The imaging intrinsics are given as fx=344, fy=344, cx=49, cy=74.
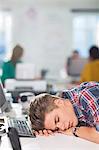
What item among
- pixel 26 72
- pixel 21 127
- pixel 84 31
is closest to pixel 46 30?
pixel 84 31

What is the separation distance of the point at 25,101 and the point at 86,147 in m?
1.23

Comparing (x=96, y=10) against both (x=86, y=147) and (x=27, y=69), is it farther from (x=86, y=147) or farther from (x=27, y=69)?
(x=86, y=147)

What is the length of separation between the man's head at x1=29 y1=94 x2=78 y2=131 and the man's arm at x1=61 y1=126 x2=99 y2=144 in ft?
0.15

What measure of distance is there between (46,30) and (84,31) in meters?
0.81

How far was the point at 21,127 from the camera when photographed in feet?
6.92

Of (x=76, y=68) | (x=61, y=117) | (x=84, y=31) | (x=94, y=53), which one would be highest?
(x=84, y=31)

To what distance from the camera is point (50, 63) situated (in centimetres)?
702

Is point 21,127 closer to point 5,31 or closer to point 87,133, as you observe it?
point 87,133

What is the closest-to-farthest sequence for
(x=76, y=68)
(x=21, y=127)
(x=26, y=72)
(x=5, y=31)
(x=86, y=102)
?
1. (x=86, y=102)
2. (x=21, y=127)
3. (x=26, y=72)
4. (x=76, y=68)
5. (x=5, y=31)

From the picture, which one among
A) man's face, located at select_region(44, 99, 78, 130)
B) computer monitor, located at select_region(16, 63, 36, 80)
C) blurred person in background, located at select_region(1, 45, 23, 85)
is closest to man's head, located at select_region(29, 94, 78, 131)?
man's face, located at select_region(44, 99, 78, 130)

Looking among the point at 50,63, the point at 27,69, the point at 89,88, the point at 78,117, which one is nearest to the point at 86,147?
the point at 78,117

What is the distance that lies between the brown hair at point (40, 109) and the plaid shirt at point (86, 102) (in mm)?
149

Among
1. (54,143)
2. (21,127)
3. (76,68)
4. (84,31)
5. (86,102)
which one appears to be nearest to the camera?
(54,143)

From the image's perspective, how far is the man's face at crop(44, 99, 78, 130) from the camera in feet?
6.13
